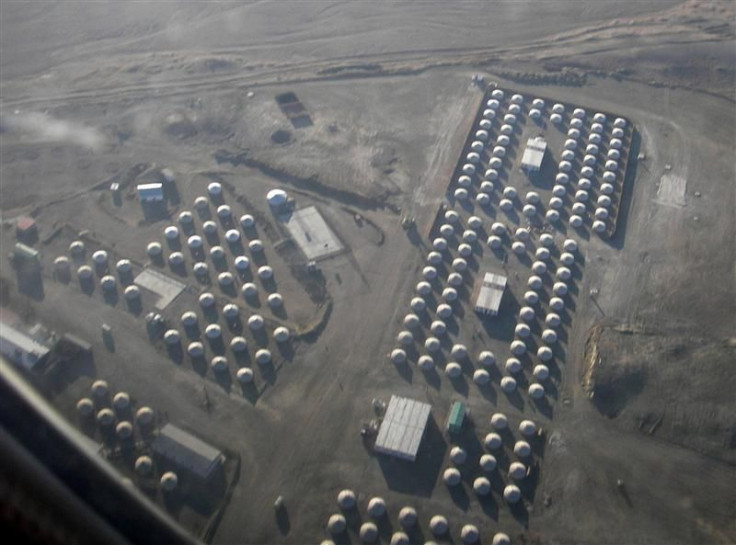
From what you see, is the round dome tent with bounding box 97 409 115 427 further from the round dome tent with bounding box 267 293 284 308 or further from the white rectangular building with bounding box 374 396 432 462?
the white rectangular building with bounding box 374 396 432 462

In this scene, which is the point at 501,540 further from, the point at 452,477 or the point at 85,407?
the point at 85,407

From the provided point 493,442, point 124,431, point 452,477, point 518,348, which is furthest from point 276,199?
point 452,477

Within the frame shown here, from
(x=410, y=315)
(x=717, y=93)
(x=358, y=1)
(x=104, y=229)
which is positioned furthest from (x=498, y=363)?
(x=358, y=1)

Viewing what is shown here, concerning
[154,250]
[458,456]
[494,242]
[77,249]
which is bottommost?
[458,456]

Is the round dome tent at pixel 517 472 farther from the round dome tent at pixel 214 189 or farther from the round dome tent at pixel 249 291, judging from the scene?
the round dome tent at pixel 214 189

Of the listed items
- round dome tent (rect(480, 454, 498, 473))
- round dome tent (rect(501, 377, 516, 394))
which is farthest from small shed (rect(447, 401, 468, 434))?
round dome tent (rect(501, 377, 516, 394))

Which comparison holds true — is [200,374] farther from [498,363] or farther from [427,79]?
[427,79]

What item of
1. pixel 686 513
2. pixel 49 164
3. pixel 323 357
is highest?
pixel 49 164
